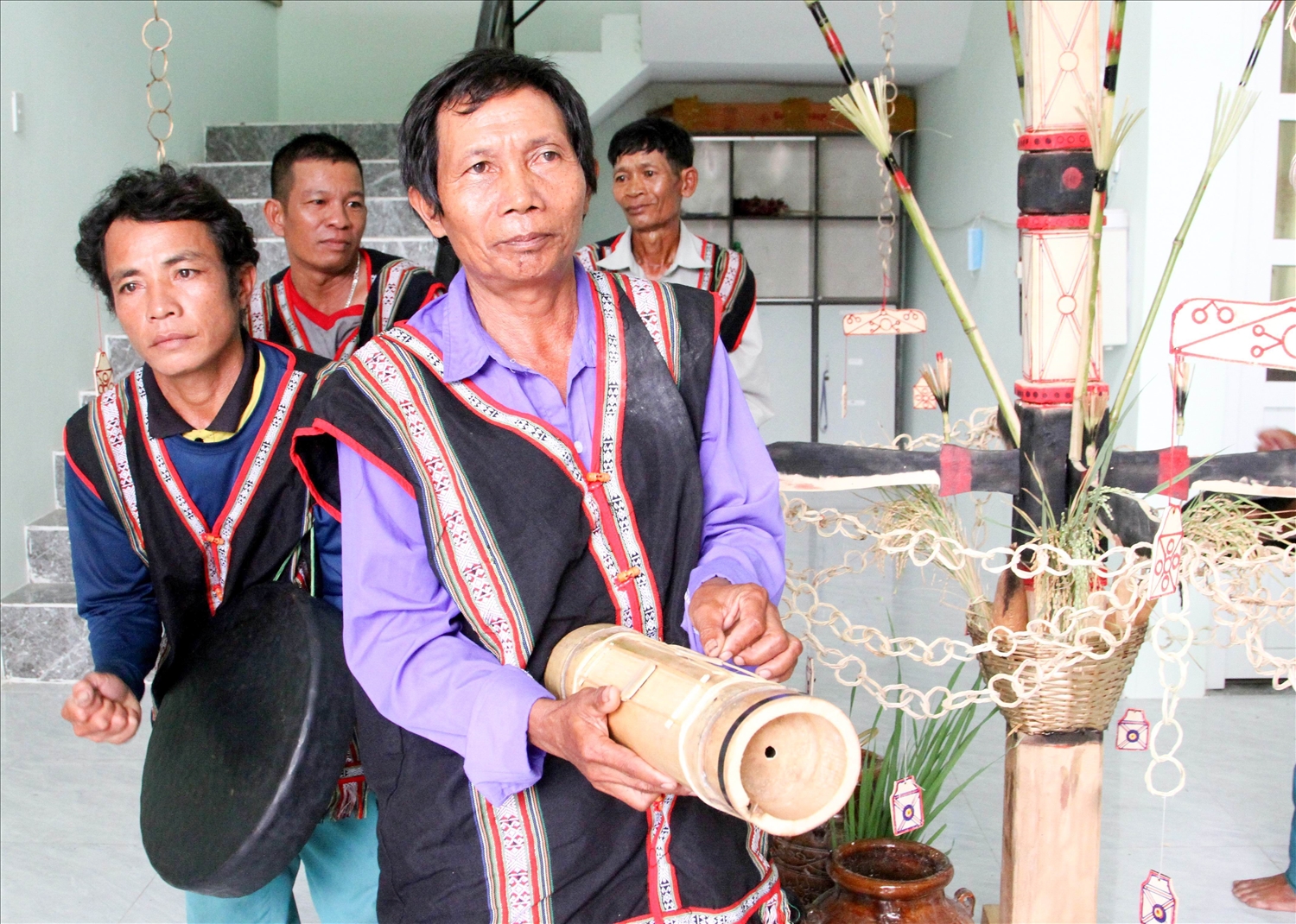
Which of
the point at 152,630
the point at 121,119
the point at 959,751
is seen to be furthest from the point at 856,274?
the point at 152,630

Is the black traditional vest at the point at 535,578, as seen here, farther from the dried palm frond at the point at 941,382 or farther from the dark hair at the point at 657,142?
the dark hair at the point at 657,142

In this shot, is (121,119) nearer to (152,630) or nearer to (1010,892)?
(152,630)

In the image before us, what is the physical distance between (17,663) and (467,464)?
3.61m

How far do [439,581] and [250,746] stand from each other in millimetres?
434

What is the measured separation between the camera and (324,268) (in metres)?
2.57

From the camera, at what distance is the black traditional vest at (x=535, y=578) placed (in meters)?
1.21

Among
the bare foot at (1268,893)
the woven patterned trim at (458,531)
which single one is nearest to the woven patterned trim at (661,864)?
the woven patterned trim at (458,531)

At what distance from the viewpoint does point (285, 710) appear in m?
1.47

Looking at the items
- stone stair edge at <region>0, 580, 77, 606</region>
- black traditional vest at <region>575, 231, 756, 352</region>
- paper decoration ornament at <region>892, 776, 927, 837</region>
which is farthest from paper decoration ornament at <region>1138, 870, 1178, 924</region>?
stone stair edge at <region>0, 580, 77, 606</region>

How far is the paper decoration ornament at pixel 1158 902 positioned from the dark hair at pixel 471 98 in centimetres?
110

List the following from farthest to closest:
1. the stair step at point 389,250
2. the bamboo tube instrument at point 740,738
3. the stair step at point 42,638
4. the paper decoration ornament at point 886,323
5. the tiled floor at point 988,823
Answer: the stair step at point 389,250
the stair step at point 42,638
the paper decoration ornament at point 886,323
the tiled floor at point 988,823
the bamboo tube instrument at point 740,738

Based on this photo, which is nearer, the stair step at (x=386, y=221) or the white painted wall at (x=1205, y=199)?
the white painted wall at (x=1205, y=199)

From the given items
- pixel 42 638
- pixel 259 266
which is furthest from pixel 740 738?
pixel 259 266

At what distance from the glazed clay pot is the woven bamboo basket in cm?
31
